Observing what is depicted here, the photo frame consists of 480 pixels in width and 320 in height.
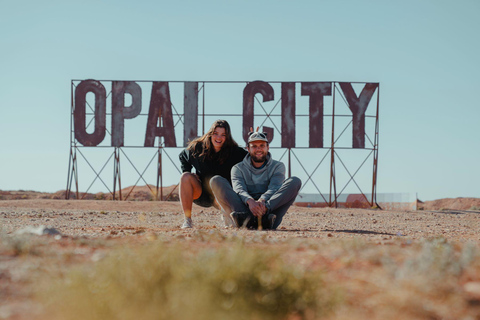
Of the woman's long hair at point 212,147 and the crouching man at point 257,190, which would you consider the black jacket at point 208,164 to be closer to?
the woman's long hair at point 212,147

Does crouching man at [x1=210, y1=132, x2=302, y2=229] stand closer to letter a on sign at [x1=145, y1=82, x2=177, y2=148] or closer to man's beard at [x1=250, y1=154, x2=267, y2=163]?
man's beard at [x1=250, y1=154, x2=267, y2=163]

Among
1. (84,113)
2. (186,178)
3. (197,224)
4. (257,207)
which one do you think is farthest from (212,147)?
(84,113)

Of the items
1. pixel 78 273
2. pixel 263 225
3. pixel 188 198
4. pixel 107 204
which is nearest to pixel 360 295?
pixel 78 273

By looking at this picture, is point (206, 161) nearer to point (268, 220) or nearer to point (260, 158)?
point (260, 158)

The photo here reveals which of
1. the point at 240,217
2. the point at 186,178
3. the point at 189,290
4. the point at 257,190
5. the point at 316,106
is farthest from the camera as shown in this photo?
the point at 316,106

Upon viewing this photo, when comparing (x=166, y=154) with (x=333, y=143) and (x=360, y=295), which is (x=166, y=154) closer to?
(x=333, y=143)

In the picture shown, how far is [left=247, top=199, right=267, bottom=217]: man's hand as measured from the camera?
241 inches

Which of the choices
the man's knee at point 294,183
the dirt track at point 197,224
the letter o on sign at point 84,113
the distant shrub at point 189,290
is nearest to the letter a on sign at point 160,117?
the letter o on sign at point 84,113

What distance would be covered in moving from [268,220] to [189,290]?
3893 mm

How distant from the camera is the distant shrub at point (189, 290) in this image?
2369 mm

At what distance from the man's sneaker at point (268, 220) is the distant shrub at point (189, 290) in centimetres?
331

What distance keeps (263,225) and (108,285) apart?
394cm

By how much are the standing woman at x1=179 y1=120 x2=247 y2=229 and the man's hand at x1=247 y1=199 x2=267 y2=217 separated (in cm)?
108

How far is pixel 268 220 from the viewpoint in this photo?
20.8 ft
